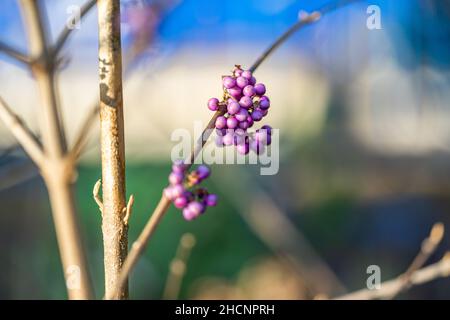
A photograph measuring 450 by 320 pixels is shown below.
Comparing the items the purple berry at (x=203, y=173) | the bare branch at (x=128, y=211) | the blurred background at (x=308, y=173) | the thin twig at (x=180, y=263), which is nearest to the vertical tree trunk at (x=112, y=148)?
the bare branch at (x=128, y=211)

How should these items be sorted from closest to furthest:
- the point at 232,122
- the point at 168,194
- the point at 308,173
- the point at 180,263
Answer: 1. the point at 168,194
2. the point at 232,122
3. the point at 180,263
4. the point at 308,173

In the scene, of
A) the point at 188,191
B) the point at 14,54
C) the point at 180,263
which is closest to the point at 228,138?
the point at 188,191

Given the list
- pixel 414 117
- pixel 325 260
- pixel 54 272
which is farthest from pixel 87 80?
pixel 414 117

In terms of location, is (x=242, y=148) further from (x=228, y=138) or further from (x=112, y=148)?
(x=112, y=148)

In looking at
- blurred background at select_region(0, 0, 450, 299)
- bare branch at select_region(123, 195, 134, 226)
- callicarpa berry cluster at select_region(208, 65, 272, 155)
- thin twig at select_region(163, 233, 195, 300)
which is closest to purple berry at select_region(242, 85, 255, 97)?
callicarpa berry cluster at select_region(208, 65, 272, 155)

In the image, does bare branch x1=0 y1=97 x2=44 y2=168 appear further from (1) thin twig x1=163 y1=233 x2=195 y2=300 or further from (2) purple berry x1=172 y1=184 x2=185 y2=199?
(1) thin twig x1=163 y1=233 x2=195 y2=300

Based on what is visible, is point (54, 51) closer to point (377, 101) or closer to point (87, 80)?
point (87, 80)

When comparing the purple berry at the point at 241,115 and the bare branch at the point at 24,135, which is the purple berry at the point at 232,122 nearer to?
the purple berry at the point at 241,115
